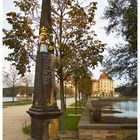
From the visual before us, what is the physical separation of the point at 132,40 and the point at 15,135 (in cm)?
574

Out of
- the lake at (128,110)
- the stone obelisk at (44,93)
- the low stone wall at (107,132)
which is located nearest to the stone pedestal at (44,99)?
the stone obelisk at (44,93)

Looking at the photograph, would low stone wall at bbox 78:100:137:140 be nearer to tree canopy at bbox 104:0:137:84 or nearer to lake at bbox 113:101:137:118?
tree canopy at bbox 104:0:137:84

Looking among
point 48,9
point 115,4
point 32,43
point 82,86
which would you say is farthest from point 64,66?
point 82,86

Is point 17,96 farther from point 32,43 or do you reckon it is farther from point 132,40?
point 132,40

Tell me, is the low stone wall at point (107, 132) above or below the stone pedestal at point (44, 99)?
below

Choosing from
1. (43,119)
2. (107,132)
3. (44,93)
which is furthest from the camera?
(107,132)

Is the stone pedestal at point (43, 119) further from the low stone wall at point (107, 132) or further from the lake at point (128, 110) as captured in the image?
the lake at point (128, 110)

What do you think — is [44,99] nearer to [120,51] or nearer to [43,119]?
[43,119]

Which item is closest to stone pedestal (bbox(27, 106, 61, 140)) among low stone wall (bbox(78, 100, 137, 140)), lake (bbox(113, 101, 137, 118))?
low stone wall (bbox(78, 100, 137, 140))

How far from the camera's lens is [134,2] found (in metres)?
11.8

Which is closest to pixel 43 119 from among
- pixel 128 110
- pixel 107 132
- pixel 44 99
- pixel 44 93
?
pixel 44 99

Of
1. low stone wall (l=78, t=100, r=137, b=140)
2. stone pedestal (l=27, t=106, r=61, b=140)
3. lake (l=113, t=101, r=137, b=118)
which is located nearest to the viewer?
stone pedestal (l=27, t=106, r=61, b=140)

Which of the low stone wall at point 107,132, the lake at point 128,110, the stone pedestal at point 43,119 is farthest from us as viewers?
the lake at point 128,110

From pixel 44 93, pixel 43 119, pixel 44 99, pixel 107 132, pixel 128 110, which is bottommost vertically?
pixel 128 110
